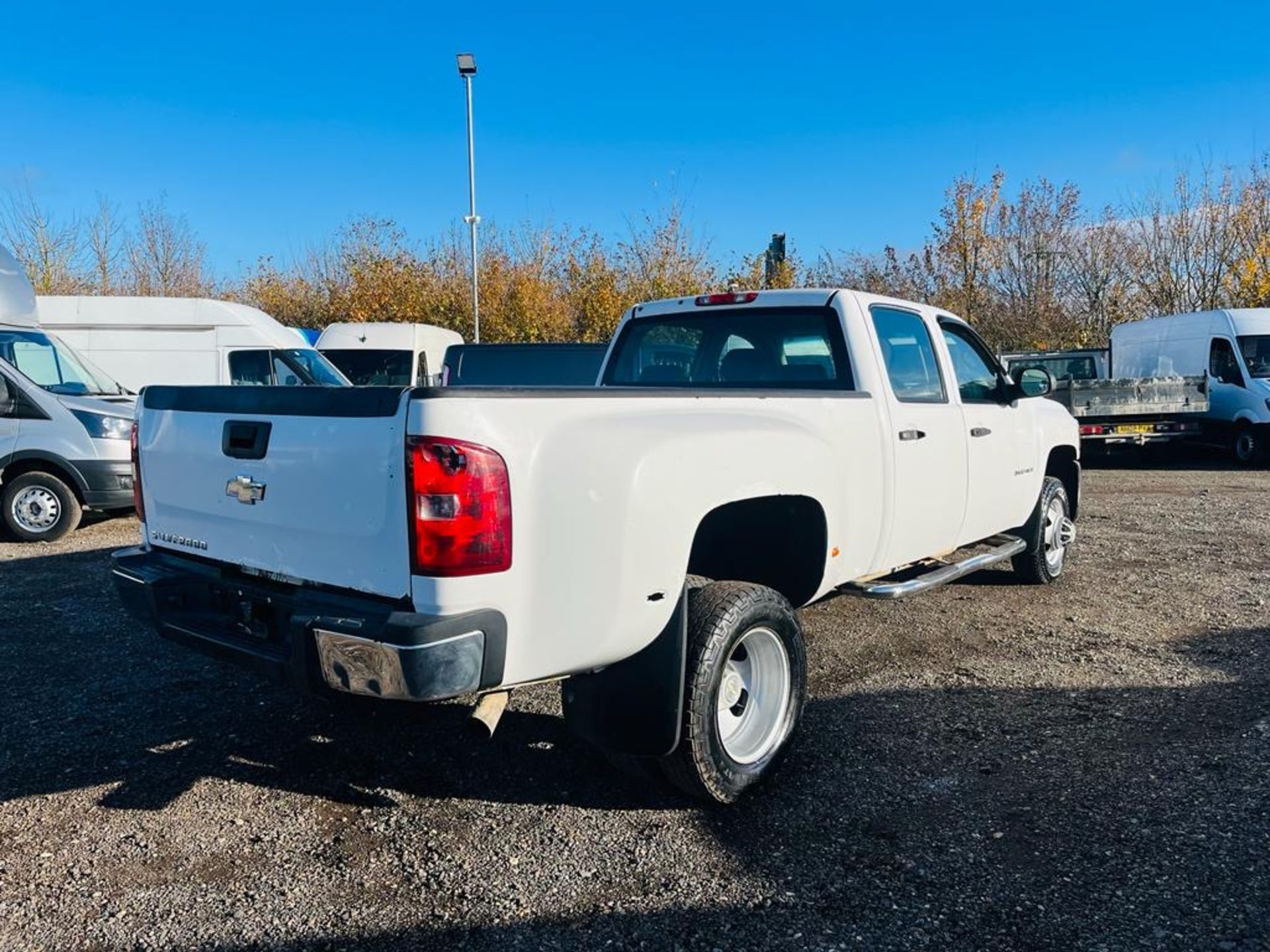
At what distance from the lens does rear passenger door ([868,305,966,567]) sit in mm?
4438

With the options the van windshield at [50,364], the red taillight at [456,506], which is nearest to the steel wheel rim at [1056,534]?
the red taillight at [456,506]

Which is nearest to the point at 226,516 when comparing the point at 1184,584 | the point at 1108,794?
the point at 1108,794

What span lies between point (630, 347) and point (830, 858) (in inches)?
122

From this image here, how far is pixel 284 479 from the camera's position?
3.07 metres

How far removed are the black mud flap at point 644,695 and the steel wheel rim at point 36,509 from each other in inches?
316

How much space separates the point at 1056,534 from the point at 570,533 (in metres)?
5.27

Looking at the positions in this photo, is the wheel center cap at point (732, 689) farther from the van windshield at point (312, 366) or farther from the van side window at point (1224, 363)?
the van side window at point (1224, 363)

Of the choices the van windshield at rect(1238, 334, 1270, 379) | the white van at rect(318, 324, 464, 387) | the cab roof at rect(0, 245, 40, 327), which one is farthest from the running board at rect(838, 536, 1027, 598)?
the white van at rect(318, 324, 464, 387)

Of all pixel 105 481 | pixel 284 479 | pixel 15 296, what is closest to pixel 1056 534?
pixel 284 479

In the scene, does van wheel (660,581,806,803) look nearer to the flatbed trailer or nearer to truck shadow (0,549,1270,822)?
truck shadow (0,549,1270,822)

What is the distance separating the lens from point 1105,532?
9125 millimetres

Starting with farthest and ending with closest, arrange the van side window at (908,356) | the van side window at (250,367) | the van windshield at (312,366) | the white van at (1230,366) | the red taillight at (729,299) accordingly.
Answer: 1. the white van at (1230,366)
2. the van side window at (250,367)
3. the van windshield at (312,366)
4. the red taillight at (729,299)
5. the van side window at (908,356)

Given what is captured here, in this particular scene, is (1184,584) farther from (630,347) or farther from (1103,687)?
(630,347)

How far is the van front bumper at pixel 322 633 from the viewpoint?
263 cm
